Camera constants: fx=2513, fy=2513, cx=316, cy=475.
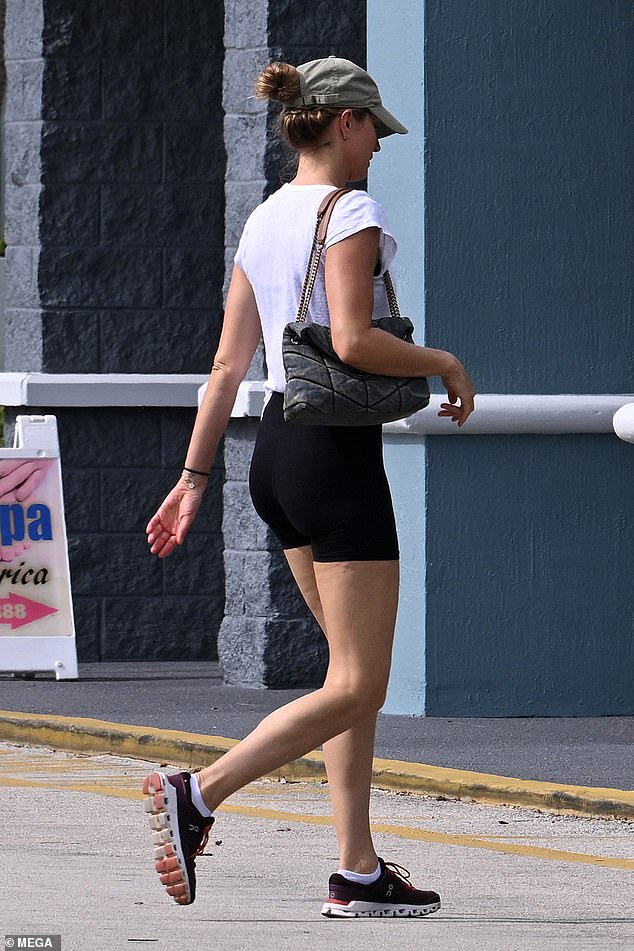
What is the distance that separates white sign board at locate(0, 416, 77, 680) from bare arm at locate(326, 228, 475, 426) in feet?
20.3

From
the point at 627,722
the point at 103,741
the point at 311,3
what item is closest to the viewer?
the point at 103,741

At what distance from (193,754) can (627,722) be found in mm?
2120

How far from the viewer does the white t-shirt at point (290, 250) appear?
5.81 m

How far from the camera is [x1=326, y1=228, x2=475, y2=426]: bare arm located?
574 centimetres

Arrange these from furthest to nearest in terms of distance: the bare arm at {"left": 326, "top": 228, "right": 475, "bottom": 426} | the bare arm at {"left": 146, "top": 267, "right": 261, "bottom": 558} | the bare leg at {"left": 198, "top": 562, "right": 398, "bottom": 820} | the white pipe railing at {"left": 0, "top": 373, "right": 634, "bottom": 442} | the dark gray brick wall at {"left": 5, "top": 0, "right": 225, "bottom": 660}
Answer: the dark gray brick wall at {"left": 5, "top": 0, "right": 225, "bottom": 660} < the white pipe railing at {"left": 0, "top": 373, "right": 634, "bottom": 442} < the bare arm at {"left": 146, "top": 267, "right": 261, "bottom": 558} < the bare leg at {"left": 198, "top": 562, "right": 398, "bottom": 820} < the bare arm at {"left": 326, "top": 228, "right": 475, "bottom": 426}

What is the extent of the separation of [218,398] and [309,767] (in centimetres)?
281

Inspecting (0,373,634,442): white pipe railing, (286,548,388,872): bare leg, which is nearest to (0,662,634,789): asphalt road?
(0,373,634,442): white pipe railing

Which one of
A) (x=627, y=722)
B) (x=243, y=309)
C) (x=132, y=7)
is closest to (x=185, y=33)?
(x=132, y=7)

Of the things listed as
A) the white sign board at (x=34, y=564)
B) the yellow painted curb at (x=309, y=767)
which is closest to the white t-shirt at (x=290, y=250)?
the yellow painted curb at (x=309, y=767)

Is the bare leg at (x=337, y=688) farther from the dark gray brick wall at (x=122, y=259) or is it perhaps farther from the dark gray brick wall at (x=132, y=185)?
the dark gray brick wall at (x=132, y=185)

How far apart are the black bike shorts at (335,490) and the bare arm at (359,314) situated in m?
0.22

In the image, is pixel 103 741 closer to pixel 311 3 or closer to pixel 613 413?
pixel 613 413

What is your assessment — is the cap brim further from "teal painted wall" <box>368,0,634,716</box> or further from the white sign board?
the white sign board

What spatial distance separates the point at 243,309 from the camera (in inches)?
242
